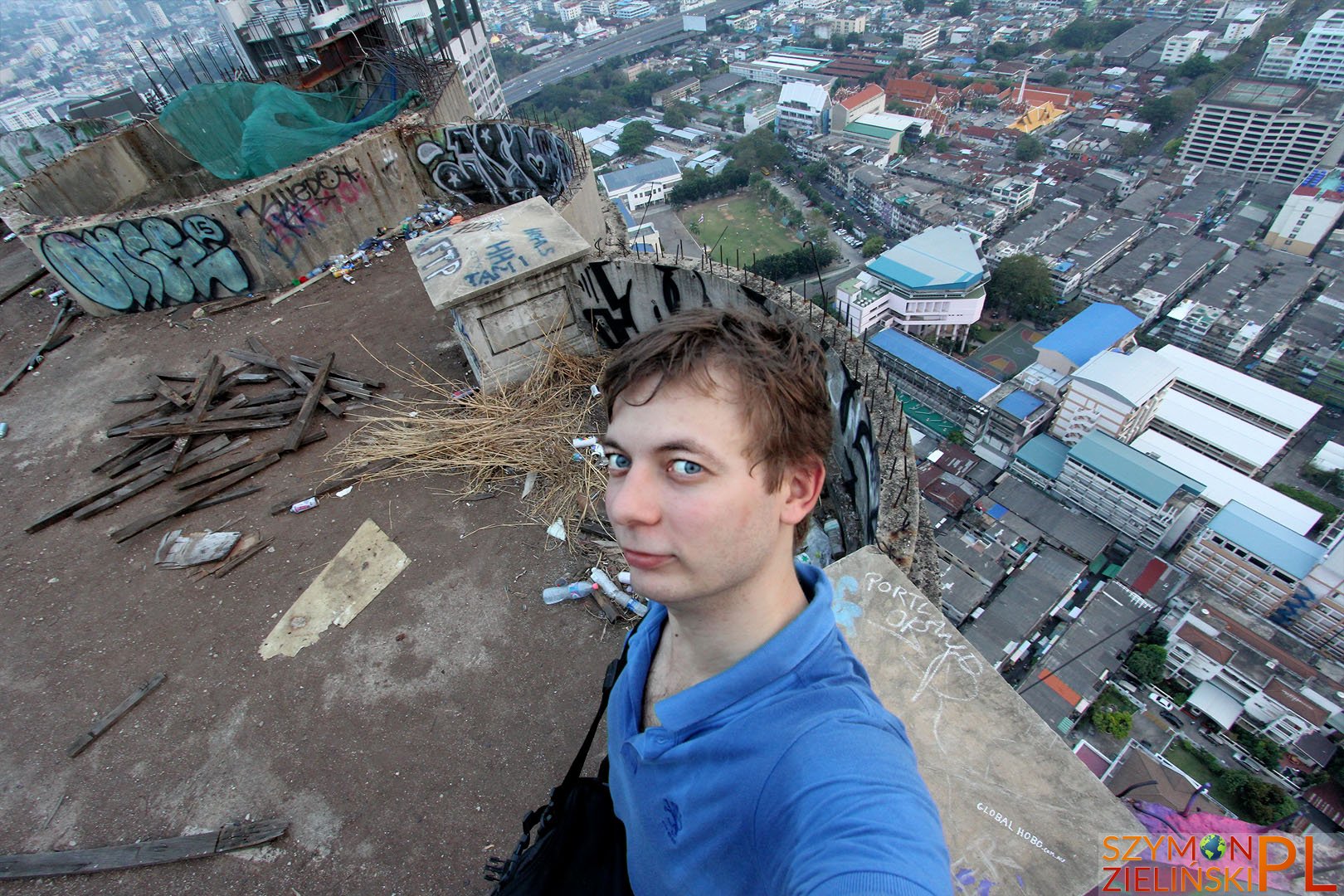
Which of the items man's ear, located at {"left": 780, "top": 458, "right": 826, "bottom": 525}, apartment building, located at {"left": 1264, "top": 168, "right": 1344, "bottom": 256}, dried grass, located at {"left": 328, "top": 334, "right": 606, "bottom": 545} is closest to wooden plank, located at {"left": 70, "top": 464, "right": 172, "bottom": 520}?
dried grass, located at {"left": 328, "top": 334, "right": 606, "bottom": 545}

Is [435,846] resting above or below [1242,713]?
above

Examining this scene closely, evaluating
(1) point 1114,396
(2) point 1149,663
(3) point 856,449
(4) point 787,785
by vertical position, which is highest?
(4) point 787,785

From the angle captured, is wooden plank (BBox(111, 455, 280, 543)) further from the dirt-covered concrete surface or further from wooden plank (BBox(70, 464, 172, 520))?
wooden plank (BBox(70, 464, 172, 520))

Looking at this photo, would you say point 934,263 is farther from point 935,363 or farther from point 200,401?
point 200,401

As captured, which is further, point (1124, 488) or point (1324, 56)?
point (1324, 56)

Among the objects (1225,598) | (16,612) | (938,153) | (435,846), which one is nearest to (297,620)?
(435,846)

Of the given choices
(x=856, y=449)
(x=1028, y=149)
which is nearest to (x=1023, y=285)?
(x=1028, y=149)

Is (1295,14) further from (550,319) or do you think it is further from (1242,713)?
(550,319)
